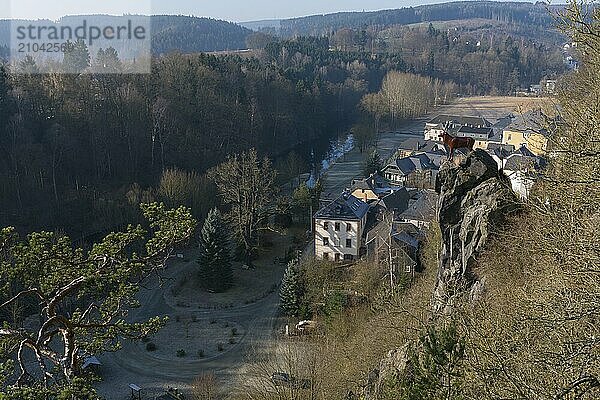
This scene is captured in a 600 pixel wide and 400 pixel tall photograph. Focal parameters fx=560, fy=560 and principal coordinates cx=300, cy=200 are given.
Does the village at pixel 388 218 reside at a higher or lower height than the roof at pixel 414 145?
lower

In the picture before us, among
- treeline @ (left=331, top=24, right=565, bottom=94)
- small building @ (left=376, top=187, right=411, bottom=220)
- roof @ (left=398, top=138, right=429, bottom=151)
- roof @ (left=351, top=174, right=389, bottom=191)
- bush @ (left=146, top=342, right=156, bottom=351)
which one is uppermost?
treeline @ (left=331, top=24, right=565, bottom=94)

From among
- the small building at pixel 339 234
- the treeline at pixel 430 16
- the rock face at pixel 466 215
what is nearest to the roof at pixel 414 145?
the small building at pixel 339 234

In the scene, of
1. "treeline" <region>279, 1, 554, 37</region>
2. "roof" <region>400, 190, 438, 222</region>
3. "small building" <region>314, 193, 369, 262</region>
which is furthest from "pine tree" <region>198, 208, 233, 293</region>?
"treeline" <region>279, 1, 554, 37</region>

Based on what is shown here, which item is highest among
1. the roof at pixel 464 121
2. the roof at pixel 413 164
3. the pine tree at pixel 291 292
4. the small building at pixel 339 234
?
the roof at pixel 464 121

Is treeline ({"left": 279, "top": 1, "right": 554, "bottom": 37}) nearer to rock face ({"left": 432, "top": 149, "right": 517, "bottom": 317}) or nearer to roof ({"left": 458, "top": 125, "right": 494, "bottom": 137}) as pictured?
roof ({"left": 458, "top": 125, "right": 494, "bottom": 137})

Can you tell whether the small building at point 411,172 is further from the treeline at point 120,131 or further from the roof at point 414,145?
the treeline at point 120,131

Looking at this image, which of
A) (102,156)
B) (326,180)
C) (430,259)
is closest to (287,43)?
(326,180)

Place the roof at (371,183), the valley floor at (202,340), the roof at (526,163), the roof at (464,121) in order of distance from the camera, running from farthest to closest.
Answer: the roof at (464,121) < the roof at (371,183) < the valley floor at (202,340) < the roof at (526,163)
